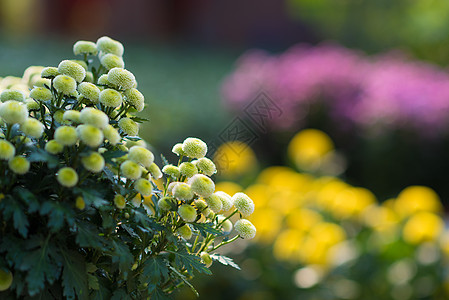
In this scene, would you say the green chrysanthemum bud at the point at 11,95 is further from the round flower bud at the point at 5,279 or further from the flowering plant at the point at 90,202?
the round flower bud at the point at 5,279

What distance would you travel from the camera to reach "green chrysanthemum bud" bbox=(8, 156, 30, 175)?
2.81 ft

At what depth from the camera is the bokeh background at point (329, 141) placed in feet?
9.32

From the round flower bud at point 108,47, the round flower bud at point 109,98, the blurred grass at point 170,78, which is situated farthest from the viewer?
the blurred grass at point 170,78

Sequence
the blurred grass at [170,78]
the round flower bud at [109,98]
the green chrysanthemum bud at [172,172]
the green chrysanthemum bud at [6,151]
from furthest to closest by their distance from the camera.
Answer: the blurred grass at [170,78], the green chrysanthemum bud at [172,172], the round flower bud at [109,98], the green chrysanthemum bud at [6,151]

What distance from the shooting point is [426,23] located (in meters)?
9.36

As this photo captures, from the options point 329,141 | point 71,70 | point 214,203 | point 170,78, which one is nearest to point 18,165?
Answer: point 71,70

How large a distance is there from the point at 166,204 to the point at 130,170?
135mm

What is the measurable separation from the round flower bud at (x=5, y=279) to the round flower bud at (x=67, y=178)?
0.18 m

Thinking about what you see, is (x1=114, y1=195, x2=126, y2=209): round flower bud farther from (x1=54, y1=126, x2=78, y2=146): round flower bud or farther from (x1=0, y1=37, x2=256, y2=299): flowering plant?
(x1=54, y1=126, x2=78, y2=146): round flower bud


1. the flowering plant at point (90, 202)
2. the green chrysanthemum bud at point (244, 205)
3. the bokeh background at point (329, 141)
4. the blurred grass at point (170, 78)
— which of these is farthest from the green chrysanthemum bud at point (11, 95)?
the blurred grass at point (170, 78)

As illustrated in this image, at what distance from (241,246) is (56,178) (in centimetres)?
212

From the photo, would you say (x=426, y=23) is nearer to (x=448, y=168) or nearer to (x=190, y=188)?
(x=448, y=168)

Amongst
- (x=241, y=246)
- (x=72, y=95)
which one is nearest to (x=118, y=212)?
(x=72, y=95)

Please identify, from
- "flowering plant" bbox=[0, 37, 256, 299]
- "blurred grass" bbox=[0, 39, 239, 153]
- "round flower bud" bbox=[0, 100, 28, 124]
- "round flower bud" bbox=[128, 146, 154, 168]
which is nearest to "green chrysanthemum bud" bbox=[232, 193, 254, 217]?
"flowering plant" bbox=[0, 37, 256, 299]
